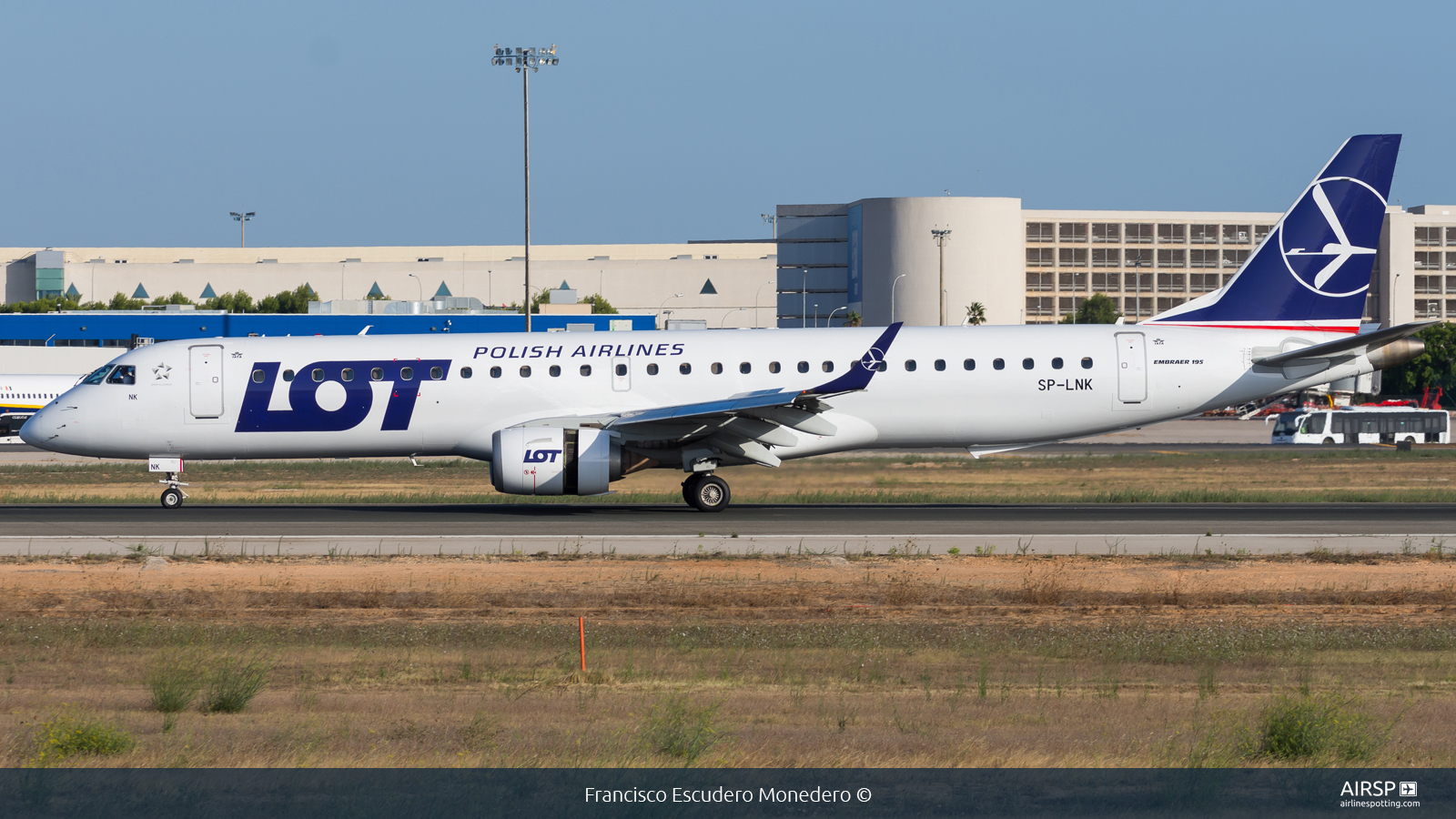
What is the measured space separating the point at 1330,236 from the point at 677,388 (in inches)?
588

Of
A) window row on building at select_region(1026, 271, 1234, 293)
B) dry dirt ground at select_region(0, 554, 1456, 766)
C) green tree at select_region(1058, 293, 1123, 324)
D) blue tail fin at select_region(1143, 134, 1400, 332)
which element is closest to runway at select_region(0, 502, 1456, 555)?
dry dirt ground at select_region(0, 554, 1456, 766)

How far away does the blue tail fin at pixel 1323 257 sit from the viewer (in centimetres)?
2966

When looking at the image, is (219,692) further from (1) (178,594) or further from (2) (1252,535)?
(2) (1252,535)

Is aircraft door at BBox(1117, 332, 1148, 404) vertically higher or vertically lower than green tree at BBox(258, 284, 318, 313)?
lower

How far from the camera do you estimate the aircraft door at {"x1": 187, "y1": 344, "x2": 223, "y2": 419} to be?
1105 inches

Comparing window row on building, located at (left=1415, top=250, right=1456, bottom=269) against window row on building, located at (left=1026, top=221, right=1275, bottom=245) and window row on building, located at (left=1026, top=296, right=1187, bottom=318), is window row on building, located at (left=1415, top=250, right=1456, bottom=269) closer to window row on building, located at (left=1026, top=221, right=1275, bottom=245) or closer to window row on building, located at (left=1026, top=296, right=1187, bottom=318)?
window row on building, located at (left=1026, top=221, right=1275, bottom=245)

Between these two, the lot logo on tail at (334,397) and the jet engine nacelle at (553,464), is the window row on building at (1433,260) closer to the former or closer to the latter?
the jet engine nacelle at (553,464)

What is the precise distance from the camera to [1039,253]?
161875 millimetres

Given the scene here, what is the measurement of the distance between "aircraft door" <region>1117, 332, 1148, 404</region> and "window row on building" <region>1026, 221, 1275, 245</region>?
137m

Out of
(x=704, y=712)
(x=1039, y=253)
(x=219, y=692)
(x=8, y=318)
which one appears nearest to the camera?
(x=704, y=712)
